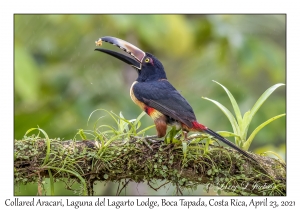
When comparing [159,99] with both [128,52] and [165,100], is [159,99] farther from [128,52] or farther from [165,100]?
[128,52]

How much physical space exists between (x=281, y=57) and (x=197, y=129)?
5.38m

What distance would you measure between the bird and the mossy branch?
149mm

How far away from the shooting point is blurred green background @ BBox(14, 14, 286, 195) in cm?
720

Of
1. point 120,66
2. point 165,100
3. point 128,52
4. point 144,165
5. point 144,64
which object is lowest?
point 144,165

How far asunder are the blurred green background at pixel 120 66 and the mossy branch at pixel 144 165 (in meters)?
2.79

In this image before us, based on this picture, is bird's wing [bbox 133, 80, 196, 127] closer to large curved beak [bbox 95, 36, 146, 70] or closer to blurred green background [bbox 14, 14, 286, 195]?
large curved beak [bbox 95, 36, 146, 70]

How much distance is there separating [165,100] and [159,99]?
0.20ft

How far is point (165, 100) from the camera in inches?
176

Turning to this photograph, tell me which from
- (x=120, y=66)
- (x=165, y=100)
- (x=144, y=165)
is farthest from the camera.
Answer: (x=120, y=66)

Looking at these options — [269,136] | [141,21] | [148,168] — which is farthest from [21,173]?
[269,136]

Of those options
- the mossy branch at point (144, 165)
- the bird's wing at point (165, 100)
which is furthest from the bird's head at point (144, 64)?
the mossy branch at point (144, 165)

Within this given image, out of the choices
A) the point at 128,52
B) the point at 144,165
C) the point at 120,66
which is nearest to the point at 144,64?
the point at 128,52

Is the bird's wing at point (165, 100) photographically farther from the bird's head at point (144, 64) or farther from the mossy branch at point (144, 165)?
the mossy branch at point (144, 165)

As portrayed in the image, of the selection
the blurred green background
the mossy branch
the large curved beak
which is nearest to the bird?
the large curved beak
